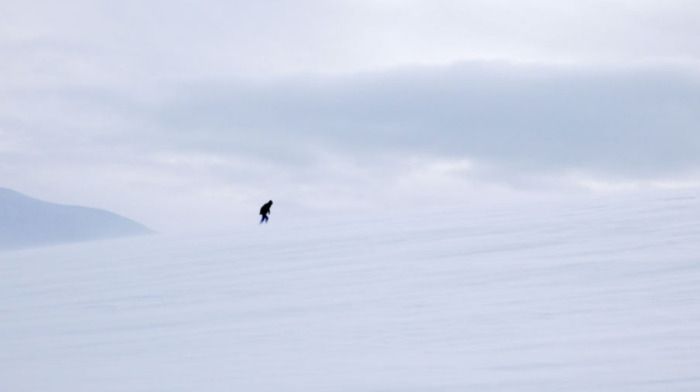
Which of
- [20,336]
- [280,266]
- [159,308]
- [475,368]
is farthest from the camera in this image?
[280,266]

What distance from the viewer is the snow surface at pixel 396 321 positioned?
28.0ft

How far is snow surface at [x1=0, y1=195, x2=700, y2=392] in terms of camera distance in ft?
28.0

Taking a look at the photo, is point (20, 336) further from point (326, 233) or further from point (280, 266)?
point (326, 233)

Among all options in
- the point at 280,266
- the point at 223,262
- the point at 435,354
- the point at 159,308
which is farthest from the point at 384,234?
the point at 435,354

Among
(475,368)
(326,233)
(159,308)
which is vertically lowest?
(475,368)

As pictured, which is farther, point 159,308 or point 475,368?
point 159,308

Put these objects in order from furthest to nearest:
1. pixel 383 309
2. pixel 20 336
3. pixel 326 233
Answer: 1. pixel 326 233
2. pixel 20 336
3. pixel 383 309

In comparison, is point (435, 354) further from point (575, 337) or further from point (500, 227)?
point (500, 227)

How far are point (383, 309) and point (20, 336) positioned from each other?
5.03 m

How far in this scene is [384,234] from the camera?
31781 mm

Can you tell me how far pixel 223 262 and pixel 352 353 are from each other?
52.4 feet

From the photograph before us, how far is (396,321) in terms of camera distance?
1185 cm

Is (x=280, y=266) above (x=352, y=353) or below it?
above

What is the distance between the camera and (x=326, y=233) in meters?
36.4
